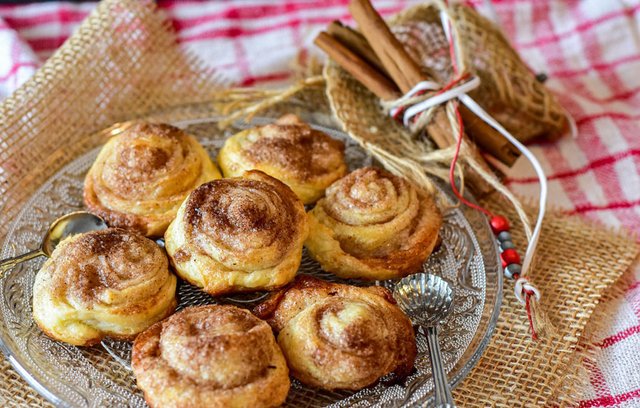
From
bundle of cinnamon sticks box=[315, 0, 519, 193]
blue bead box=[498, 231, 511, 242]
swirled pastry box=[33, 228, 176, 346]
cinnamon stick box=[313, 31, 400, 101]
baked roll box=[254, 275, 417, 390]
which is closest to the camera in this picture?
baked roll box=[254, 275, 417, 390]

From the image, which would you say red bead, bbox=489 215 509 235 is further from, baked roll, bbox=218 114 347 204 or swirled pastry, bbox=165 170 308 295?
swirled pastry, bbox=165 170 308 295

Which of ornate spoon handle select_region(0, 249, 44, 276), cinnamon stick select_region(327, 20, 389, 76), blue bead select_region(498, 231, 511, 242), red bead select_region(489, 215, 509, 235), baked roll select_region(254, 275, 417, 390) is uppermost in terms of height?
cinnamon stick select_region(327, 20, 389, 76)

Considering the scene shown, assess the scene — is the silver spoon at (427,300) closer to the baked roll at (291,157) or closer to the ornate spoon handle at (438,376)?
the ornate spoon handle at (438,376)

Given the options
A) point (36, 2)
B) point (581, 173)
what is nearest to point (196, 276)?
point (581, 173)

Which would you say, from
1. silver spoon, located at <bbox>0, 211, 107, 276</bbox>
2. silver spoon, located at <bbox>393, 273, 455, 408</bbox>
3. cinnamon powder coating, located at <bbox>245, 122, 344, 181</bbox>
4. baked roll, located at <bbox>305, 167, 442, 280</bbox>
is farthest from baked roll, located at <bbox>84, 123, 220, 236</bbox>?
silver spoon, located at <bbox>393, 273, 455, 408</bbox>

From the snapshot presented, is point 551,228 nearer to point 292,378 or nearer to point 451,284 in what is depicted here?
point 451,284

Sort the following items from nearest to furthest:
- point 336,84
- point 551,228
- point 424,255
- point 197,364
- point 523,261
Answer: point 197,364 < point 424,255 < point 523,261 < point 551,228 < point 336,84
